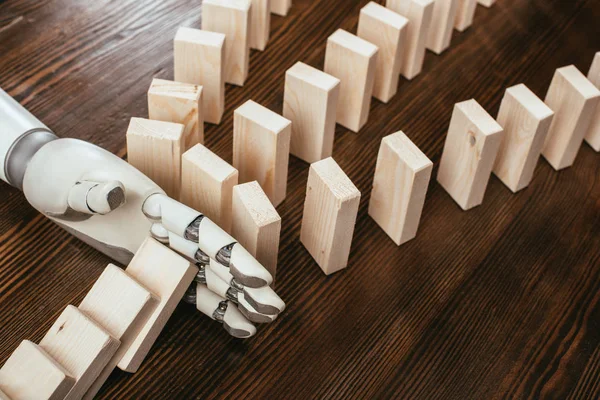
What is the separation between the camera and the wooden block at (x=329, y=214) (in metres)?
0.70

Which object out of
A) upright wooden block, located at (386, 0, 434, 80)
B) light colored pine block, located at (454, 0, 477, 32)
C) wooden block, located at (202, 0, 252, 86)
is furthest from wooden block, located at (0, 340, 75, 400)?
light colored pine block, located at (454, 0, 477, 32)

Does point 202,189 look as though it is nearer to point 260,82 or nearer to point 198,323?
point 198,323

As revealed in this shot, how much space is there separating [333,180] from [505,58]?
0.41 metres

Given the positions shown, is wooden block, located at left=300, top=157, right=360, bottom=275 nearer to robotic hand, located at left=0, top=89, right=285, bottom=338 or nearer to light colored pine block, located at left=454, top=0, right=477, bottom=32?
robotic hand, located at left=0, top=89, right=285, bottom=338

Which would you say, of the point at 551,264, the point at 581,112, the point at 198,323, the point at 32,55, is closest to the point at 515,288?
the point at 551,264

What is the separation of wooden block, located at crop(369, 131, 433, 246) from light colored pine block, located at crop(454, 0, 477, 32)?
325mm

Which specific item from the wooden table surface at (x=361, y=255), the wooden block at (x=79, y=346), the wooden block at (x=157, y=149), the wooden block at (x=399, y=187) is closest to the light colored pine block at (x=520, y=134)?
the wooden table surface at (x=361, y=255)

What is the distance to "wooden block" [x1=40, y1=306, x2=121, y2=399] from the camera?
62 cm

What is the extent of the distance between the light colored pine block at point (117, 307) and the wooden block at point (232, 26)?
341mm

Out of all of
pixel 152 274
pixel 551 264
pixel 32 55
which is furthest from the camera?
pixel 32 55

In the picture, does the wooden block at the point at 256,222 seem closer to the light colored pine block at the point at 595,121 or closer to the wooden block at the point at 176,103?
the wooden block at the point at 176,103

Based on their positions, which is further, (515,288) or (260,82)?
(260,82)

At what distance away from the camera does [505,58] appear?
1.00 metres

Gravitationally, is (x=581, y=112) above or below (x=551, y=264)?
above
